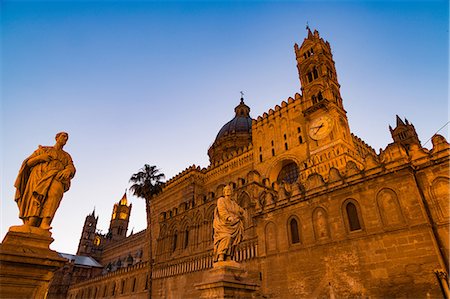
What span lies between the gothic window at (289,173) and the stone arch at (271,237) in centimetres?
1105

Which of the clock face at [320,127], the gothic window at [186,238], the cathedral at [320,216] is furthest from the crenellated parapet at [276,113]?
the gothic window at [186,238]

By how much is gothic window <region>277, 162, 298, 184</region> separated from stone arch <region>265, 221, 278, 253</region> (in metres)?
11.1

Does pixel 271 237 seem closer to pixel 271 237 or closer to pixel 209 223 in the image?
pixel 271 237

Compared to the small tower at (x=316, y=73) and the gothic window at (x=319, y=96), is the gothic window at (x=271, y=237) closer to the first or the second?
the small tower at (x=316, y=73)

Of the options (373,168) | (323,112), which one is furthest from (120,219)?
(373,168)

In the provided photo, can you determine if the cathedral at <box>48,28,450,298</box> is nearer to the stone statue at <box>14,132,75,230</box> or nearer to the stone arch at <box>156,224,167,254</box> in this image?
the stone arch at <box>156,224,167,254</box>

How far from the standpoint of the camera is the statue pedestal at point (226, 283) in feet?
24.0

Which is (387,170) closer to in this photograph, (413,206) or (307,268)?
(413,206)


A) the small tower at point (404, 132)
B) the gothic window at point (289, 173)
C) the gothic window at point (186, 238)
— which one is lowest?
the gothic window at point (186, 238)

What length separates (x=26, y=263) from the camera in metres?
5.50

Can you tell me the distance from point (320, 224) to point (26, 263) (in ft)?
43.0

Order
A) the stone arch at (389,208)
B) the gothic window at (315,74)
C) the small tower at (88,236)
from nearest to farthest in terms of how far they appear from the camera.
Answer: the stone arch at (389,208) → the gothic window at (315,74) → the small tower at (88,236)

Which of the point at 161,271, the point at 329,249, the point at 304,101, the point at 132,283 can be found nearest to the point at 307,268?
the point at 329,249

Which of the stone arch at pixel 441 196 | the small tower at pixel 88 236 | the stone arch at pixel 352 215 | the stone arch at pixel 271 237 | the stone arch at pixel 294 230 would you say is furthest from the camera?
the small tower at pixel 88 236
